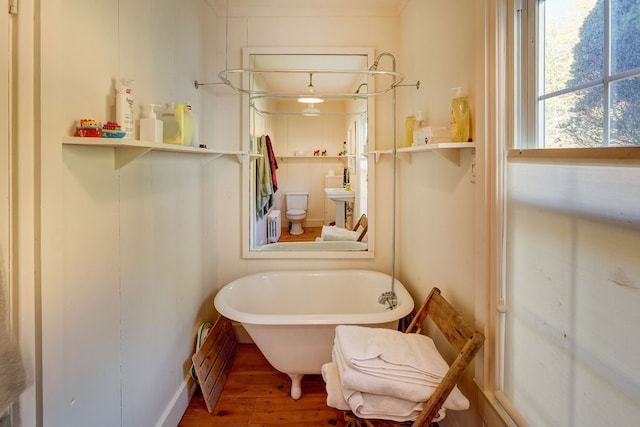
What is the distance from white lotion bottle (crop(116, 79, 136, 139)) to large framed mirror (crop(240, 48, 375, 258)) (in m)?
1.30

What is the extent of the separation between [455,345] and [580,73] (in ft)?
3.32

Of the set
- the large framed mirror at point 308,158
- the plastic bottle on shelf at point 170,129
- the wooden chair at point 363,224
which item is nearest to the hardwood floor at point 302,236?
the large framed mirror at point 308,158

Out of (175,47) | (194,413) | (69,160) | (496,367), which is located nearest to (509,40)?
(496,367)

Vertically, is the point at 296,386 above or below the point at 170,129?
below

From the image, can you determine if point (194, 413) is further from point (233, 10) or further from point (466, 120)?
point (233, 10)

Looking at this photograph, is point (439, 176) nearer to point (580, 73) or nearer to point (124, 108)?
Answer: point (580, 73)

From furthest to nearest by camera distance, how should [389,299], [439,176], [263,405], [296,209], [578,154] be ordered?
[296,209] < [389,299] < [263,405] < [439,176] < [578,154]

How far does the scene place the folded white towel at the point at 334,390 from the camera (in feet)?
4.18

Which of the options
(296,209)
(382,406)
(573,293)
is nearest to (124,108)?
(382,406)

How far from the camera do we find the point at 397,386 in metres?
1.21

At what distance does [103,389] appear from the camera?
3.97ft

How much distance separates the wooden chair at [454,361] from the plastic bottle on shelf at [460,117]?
0.72 m

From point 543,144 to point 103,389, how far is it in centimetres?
166

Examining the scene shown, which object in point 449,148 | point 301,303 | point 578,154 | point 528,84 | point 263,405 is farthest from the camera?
point 301,303
